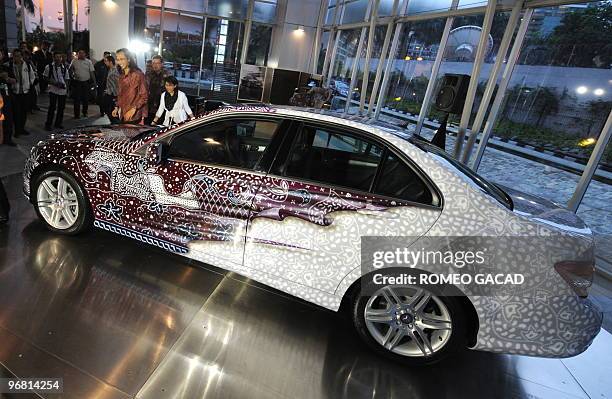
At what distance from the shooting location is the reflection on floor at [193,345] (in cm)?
207

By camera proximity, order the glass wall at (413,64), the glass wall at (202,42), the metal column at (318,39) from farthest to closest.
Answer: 1. the metal column at (318,39)
2. the glass wall at (202,42)
3. the glass wall at (413,64)

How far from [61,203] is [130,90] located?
7.67ft

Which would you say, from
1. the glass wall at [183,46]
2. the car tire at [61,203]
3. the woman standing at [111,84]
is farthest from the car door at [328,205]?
the glass wall at [183,46]

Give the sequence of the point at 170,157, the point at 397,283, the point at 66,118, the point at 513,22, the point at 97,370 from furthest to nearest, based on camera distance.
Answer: the point at 66,118 → the point at 513,22 → the point at 170,157 → the point at 397,283 → the point at 97,370

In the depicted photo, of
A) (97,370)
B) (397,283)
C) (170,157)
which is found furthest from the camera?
(170,157)

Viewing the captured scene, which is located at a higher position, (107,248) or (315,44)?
(315,44)

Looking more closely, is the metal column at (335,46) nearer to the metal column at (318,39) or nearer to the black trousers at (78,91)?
the metal column at (318,39)

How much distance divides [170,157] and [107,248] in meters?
1.06

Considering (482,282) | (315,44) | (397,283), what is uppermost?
(315,44)

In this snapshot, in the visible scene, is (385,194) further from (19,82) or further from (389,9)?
(389,9)

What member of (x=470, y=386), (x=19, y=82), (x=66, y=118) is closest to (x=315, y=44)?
(x=66, y=118)

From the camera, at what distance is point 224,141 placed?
280cm

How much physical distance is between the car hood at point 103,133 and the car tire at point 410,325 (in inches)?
83.9

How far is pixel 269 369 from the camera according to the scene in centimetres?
223
